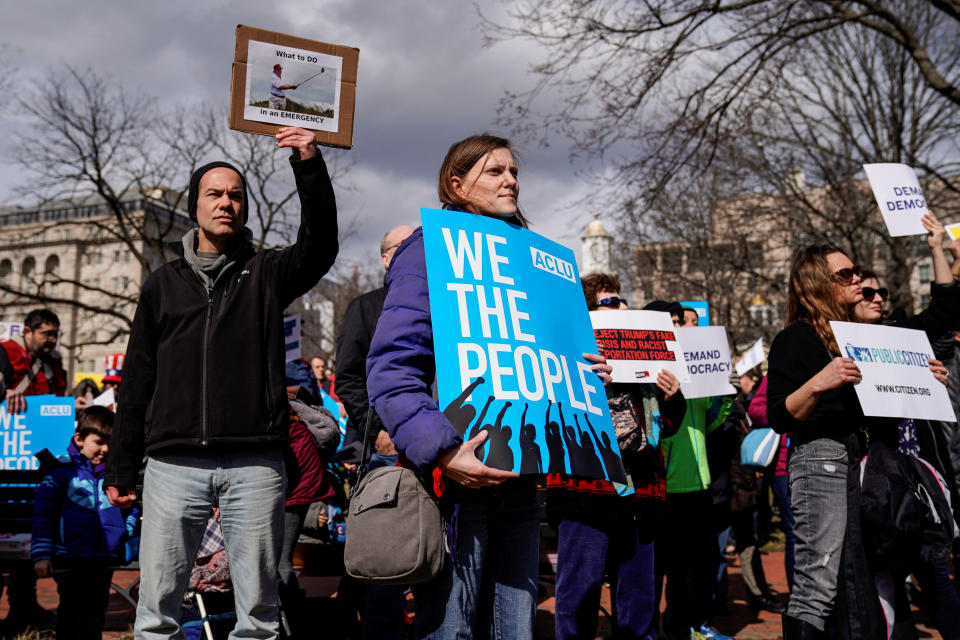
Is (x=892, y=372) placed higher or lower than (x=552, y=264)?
lower

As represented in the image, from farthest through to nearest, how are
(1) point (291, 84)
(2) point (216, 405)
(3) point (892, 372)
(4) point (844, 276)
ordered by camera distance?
(4) point (844, 276) → (3) point (892, 372) → (2) point (216, 405) → (1) point (291, 84)

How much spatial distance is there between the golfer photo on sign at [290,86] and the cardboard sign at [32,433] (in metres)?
3.74

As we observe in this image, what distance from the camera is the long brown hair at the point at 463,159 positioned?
2648 millimetres

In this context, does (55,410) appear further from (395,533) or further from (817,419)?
(817,419)

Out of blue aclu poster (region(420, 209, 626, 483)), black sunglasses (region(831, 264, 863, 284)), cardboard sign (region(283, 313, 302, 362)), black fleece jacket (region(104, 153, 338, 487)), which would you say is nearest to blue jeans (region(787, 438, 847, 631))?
black sunglasses (region(831, 264, 863, 284))

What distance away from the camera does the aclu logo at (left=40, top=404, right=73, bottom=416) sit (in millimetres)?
5766

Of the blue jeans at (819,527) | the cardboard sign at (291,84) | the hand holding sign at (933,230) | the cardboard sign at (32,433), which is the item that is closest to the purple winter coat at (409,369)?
the cardboard sign at (291,84)

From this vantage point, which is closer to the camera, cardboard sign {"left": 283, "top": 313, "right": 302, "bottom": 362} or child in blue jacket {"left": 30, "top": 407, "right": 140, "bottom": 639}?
child in blue jacket {"left": 30, "top": 407, "right": 140, "bottom": 639}

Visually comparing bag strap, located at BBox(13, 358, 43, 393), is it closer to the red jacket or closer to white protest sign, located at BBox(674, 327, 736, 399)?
the red jacket

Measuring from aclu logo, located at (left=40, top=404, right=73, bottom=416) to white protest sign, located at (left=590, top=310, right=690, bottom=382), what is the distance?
12.6 ft

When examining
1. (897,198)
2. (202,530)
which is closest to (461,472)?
(202,530)

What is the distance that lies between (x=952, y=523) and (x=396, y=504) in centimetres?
280

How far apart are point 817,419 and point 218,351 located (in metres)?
2.55

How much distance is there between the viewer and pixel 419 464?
2.12m
